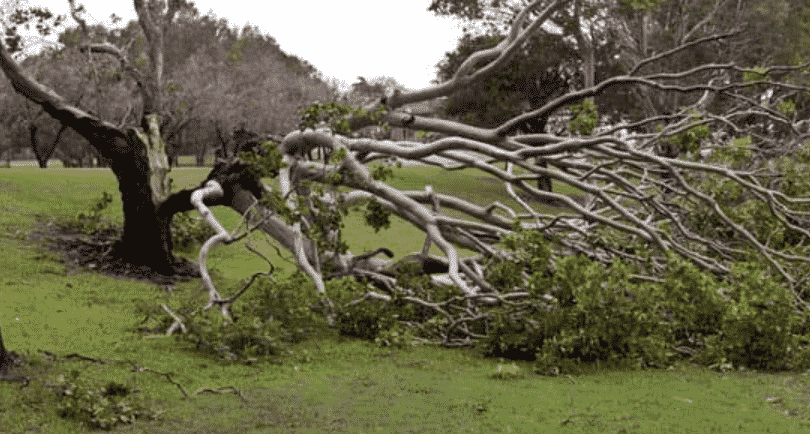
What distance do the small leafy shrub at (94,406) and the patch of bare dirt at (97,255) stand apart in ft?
21.6

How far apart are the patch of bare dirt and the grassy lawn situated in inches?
64.0

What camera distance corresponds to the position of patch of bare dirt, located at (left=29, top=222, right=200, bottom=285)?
13844 millimetres

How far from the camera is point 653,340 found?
9195mm

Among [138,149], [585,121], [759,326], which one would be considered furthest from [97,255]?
[759,326]

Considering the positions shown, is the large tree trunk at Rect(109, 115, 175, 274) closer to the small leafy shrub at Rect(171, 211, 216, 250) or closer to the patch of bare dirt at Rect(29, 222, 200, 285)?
the patch of bare dirt at Rect(29, 222, 200, 285)

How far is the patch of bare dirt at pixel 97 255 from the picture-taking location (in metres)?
13.8

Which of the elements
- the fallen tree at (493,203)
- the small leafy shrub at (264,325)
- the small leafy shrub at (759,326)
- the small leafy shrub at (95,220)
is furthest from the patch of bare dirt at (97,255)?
the small leafy shrub at (759,326)

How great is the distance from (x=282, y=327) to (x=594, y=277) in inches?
130

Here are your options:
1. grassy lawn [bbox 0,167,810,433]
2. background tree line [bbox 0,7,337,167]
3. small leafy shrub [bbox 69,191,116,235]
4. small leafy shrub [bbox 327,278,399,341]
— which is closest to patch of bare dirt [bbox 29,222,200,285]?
small leafy shrub [bbox 69,191,116,235]

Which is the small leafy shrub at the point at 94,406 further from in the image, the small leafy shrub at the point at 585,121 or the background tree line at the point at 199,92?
the background tree line at the point at 199,92

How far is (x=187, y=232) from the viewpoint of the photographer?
16.4 meters

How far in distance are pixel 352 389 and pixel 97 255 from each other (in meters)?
7.61

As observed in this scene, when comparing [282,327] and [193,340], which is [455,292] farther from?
[193,340]

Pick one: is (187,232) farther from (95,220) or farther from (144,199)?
(144,199)
